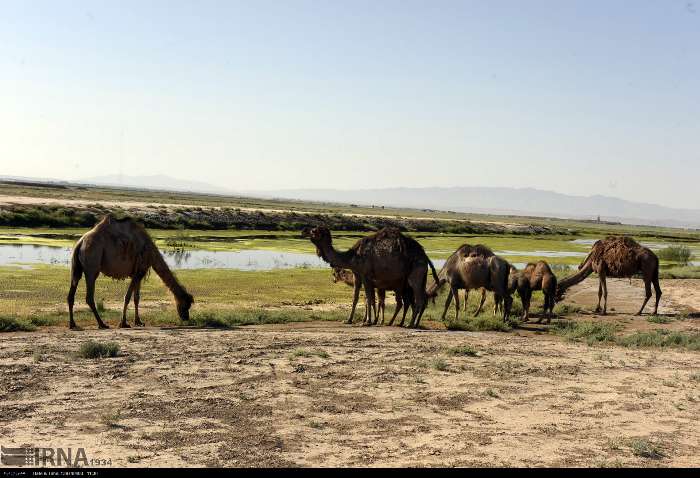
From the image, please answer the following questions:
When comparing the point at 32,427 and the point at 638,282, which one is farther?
the point at 638,282

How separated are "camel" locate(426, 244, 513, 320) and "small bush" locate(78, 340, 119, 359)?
985cm

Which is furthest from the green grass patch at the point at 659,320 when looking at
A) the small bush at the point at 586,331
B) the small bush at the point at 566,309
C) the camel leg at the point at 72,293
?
the camel leg at the point at 72,293

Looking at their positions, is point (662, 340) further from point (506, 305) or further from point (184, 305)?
point (184, 305)

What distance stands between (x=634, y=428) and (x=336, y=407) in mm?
4108

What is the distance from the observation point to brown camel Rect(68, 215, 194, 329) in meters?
16.2

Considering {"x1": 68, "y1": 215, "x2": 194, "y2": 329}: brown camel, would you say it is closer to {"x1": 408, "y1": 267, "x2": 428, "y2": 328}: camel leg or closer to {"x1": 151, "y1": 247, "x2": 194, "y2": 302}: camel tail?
{"x1": 151, "y1": 247, "x2": 194, "y2": 302}: camel tail

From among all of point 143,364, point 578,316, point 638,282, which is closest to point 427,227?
point 638,282

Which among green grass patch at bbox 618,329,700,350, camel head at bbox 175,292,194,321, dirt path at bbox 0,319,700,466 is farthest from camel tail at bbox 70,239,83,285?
green grass patch at bbox 618,329,700,350

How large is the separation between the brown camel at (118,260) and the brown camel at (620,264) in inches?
507

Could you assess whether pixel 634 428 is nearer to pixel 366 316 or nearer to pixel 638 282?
pixel 366 316

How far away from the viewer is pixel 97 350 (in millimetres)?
12406

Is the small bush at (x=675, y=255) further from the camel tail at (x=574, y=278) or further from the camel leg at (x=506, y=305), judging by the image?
the camel leg at (x=506, y=305)

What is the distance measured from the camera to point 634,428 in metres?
9.37

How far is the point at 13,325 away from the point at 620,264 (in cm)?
1823
